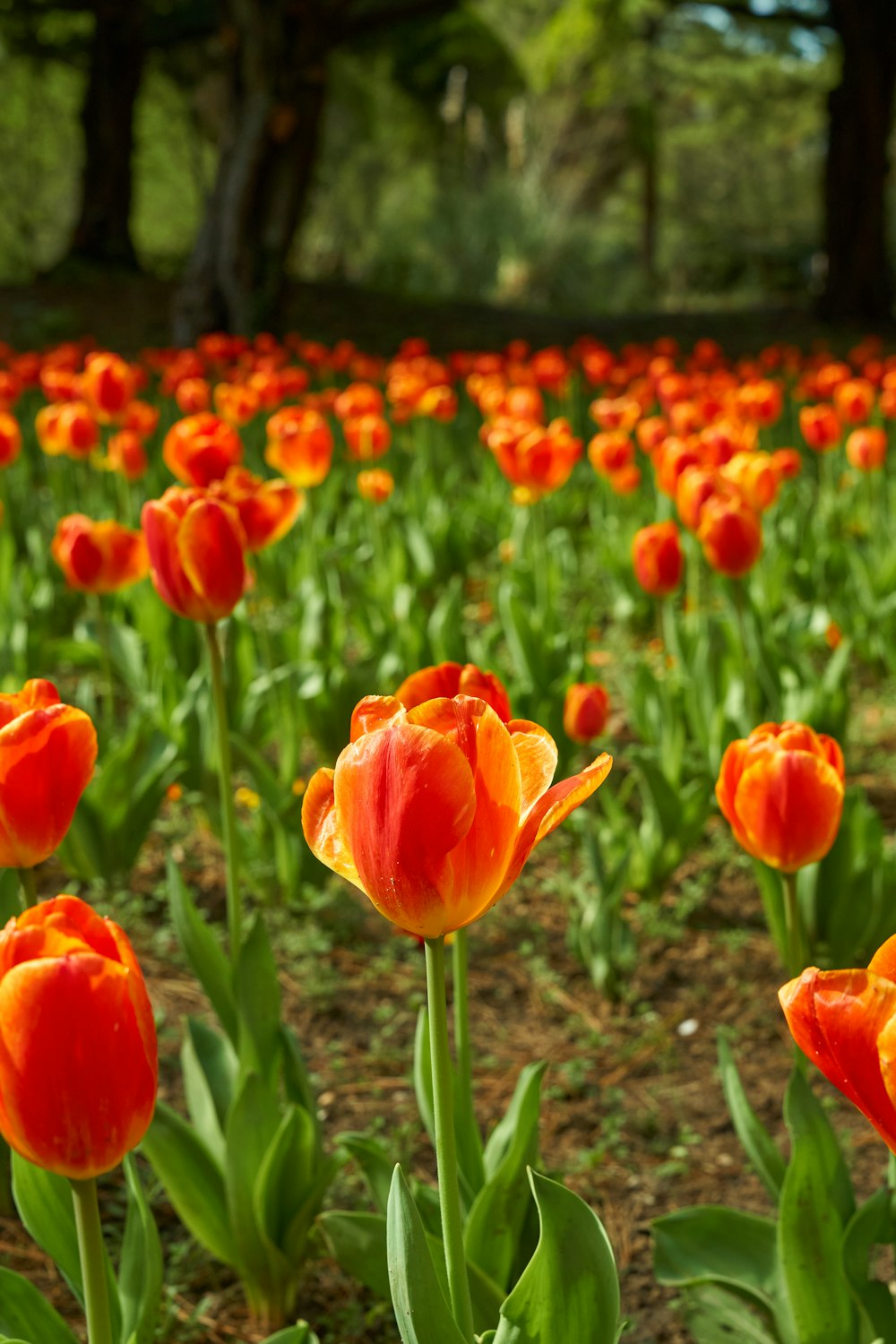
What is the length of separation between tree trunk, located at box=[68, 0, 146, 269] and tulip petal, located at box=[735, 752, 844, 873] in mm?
13071

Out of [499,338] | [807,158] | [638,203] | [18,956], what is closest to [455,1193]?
[18,956]

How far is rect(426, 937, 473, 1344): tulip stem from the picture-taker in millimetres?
874

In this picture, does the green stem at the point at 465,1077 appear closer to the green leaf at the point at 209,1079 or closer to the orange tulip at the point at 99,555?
the green leaf at the point at 209,1079

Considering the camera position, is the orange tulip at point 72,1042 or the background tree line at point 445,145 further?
Answer: the background tree line at point 445,145

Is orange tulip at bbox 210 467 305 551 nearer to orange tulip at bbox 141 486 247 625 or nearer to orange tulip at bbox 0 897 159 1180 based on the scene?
orange tulip at bbox 141 486 247 625

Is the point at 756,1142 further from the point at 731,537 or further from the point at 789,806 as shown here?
the point at 731,537

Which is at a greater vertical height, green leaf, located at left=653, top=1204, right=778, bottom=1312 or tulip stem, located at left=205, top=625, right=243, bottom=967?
tulip stem, located at left=205, top=625, right=243, bottom=967

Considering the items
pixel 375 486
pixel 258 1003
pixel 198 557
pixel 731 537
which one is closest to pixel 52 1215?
pixel 258 1003

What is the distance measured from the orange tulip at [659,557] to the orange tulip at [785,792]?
1.43 metres

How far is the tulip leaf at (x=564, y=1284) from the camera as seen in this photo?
976mm

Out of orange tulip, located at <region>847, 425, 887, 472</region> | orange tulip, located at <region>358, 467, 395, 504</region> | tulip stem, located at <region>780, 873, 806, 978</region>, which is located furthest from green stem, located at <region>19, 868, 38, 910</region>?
orange tulip, located at <region>847, 425, 887, 472</region>

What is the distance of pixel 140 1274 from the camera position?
4.11 feet

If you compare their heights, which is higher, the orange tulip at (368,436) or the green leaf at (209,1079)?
the orange tulip at (368,436)

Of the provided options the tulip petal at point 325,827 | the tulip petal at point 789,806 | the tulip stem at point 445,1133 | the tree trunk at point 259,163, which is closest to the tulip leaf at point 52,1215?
the tulip stem at point 445,1133
